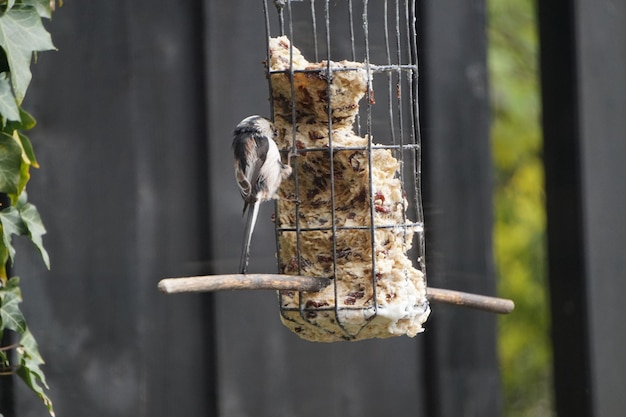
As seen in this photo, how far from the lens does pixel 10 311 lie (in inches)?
77.0

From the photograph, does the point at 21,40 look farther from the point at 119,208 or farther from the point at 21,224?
the point at 119,208

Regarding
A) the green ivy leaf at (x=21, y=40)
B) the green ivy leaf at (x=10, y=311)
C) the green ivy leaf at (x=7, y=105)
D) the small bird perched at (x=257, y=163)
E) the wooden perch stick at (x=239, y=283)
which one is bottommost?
the green ivy leaf at (x=10, y=311)

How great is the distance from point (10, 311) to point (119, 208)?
58 cm

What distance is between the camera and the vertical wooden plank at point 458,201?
9.10ft

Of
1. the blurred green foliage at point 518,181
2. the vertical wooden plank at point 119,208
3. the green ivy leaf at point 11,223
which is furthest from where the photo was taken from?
the blurred green foliage at point 518,181

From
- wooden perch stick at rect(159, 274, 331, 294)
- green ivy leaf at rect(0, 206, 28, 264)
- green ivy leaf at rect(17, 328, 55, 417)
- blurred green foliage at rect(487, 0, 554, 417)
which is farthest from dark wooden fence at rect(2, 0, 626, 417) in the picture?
blurred green foliage at rect(487, 0, 554, 417)

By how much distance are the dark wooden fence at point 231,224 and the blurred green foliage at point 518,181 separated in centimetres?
115

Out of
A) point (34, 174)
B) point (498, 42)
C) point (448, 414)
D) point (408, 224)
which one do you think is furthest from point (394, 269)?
point (498, 42)

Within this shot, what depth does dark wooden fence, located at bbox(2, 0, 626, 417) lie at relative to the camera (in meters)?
2.42

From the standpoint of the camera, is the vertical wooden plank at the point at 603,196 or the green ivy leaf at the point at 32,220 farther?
the vertical wooden plank at the point at 603,196

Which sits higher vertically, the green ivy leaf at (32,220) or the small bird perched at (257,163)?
the small bird perched at (257,163)

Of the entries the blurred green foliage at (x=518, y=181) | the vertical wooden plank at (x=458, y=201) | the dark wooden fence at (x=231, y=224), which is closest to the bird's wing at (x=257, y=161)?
the dark wooden fence at (x=231, y=224)

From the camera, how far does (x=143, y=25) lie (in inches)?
99.0

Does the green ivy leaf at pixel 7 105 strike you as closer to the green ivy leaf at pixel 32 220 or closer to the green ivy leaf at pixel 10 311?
the green ivy leaf at pixel 32 220
